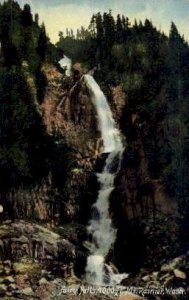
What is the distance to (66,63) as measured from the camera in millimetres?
3232

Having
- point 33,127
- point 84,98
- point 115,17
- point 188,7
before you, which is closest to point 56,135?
point 33,127

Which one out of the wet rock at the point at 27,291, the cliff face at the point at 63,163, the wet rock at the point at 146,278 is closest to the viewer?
the wet rock at the point at 27,291

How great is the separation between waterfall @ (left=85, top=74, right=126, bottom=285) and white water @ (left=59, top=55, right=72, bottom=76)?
9cm

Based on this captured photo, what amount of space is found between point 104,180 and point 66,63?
23.4 inches

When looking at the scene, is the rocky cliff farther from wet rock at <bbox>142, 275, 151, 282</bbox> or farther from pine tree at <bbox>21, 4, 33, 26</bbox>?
pine tree at <bbox>21, 4, 33, 26</bbox>

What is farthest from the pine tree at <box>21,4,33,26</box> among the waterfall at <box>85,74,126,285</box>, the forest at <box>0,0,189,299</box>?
the waterfall at <box>85,74,126,285</box>

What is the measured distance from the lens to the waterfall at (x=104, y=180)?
323 cm

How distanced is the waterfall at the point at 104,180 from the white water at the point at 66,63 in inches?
3.7

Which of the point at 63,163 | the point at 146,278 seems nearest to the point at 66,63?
the point at 63,163

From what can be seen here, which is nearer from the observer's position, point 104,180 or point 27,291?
point 27,291

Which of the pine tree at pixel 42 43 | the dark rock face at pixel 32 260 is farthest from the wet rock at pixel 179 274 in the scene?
the pine tree at pixel 42 43

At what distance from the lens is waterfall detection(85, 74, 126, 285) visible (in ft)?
10.6

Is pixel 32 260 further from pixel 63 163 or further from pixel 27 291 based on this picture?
pixel 63 163

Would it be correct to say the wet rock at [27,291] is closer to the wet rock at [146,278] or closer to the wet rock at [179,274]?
the wet rock at [146,278]
